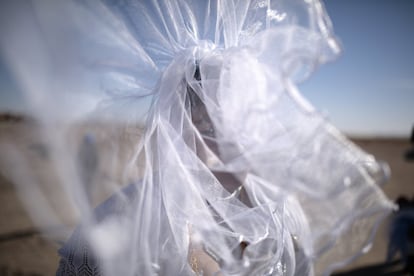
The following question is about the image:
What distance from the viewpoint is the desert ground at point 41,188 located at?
1.49m

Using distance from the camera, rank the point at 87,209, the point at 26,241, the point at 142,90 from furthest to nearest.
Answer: the point at 26,241, the point at 142,90, the point at 87,209

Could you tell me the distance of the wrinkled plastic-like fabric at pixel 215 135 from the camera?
4.10 ft

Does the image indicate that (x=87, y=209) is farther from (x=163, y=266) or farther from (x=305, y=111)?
(x=305, y=111)

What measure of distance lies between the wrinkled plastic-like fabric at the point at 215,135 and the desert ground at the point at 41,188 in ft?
0.34

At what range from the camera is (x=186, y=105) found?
1645 millimetres

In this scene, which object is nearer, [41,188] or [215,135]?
[215,135]

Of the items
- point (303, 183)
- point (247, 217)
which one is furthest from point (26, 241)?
point (303, 183)

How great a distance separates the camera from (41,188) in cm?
183

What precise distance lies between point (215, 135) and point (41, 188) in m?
1.03

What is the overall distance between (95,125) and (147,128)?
0.88ft

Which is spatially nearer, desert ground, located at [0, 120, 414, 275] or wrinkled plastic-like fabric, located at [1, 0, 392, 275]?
wrinkled plastic-like fabric, located at [1, 0, 392, 275]

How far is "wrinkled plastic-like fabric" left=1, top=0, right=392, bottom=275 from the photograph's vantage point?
1250mm

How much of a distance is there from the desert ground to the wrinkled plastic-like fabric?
10cm

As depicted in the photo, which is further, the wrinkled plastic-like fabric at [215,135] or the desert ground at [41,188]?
the desert ground at [41,188]
